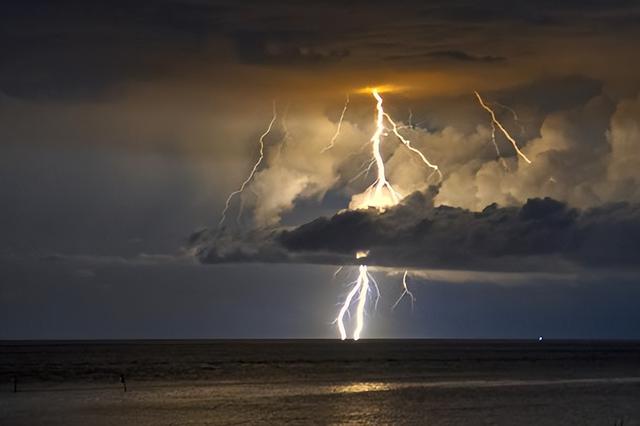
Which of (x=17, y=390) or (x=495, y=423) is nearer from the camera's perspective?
(x=495, y=423)

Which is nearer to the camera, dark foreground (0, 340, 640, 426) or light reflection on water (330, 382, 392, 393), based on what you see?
dark foreground (0, 340, 640, 426)

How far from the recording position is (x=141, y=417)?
193 feet

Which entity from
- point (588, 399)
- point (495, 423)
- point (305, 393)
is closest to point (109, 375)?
point (305, 393)

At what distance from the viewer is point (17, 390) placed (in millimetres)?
81125

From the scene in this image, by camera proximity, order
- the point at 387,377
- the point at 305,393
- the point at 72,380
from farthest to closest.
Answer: the point at 387,377, the point at 72,380, the point at 305,393

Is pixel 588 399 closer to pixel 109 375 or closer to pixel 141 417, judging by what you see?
pixel 141 417

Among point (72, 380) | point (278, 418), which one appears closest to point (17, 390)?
point (72, 380)

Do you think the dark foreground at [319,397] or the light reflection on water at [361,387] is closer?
the dark foreground at [319,397]

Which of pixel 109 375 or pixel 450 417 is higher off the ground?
pixel 109 375

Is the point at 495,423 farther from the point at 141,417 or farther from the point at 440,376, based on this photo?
the point at 440,376

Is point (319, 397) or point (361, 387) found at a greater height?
point (361, 387)

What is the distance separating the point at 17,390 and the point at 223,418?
95.6 ft

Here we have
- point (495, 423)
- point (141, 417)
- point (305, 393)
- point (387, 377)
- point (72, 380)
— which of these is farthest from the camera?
point (387, 377)

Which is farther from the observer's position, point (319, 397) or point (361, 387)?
point (361, 387)
